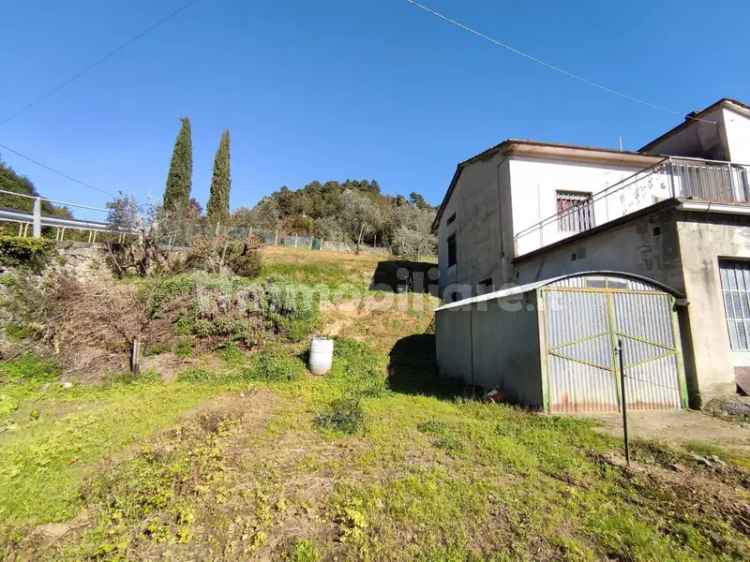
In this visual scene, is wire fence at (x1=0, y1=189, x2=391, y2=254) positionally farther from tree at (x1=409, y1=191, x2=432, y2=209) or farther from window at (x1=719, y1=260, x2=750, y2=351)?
tree at (x1=409, y1=191, x2=432, y2=209)

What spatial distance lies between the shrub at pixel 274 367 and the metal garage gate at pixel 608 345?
5.92 meters

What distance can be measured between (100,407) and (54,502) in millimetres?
3618

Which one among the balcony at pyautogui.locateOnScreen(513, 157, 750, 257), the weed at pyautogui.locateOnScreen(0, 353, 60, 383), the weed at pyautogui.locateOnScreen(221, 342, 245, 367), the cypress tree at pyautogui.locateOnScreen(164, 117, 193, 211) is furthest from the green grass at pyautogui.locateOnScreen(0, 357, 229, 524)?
the cypress tree at pyautogui.locateOnScreen(164, 117, 193, 211)

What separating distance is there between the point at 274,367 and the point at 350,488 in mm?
5788

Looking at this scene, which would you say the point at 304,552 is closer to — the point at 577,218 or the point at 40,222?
the point at 577,218

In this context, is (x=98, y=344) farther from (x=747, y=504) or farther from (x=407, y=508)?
(x=747, y=504)

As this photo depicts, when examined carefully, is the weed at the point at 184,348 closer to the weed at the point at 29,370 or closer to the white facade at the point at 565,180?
the weed at the point at 29,370

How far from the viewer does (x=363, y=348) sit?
35.7 feet

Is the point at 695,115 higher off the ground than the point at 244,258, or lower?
higher

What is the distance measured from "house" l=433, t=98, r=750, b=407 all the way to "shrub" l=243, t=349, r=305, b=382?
4411 mm

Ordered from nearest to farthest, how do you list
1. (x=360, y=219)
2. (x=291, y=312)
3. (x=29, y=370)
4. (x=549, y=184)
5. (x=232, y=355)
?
(x=29, y=370) < (x=232, y=355) < (x=291, y=312) < (x=549, y=184) < (x=360, y=219)

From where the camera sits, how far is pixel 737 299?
275 inches

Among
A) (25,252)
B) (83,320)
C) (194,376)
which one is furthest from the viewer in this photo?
(25,252)

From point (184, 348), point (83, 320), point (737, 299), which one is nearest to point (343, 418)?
point (184, 348)
